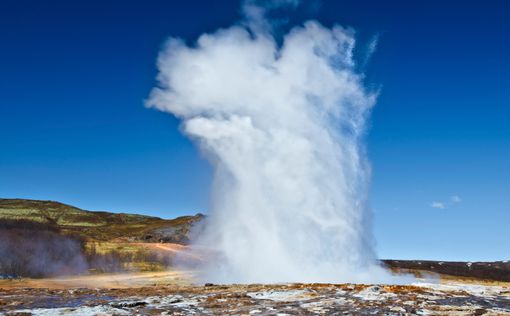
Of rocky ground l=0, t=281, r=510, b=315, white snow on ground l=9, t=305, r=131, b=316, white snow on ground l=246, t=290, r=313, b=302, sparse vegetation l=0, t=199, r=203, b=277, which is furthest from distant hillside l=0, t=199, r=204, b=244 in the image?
white snow on ground l=9, t=305, r=131, b=316

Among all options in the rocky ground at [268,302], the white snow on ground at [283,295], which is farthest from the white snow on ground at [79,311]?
the white snow on ground at [283,295]

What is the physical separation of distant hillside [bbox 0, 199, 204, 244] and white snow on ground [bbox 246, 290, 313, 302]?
46.0 m

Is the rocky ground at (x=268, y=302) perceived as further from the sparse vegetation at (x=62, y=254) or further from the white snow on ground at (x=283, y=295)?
the sparse vegetation at (x=62, y=254)

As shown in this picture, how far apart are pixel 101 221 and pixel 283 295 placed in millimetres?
99535


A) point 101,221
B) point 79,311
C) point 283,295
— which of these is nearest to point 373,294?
point 283,295

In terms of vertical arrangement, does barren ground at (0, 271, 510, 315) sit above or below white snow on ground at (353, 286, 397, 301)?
below

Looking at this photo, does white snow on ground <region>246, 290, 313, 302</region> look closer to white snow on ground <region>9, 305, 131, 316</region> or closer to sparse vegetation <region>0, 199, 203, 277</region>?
white snow on ground <region>9, 305, 131, 316</region>

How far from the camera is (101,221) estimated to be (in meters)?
116

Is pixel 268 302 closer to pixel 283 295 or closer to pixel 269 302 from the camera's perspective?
pixel 269 302

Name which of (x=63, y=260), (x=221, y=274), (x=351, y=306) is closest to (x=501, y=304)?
(x=351, y=306)

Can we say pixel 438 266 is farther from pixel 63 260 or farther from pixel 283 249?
pixel 63 260

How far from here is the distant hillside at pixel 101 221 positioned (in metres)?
76.5

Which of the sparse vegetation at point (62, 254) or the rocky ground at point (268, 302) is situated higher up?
the sparse vegetation at point (62, 254)

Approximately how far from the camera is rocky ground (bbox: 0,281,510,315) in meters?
18.2
